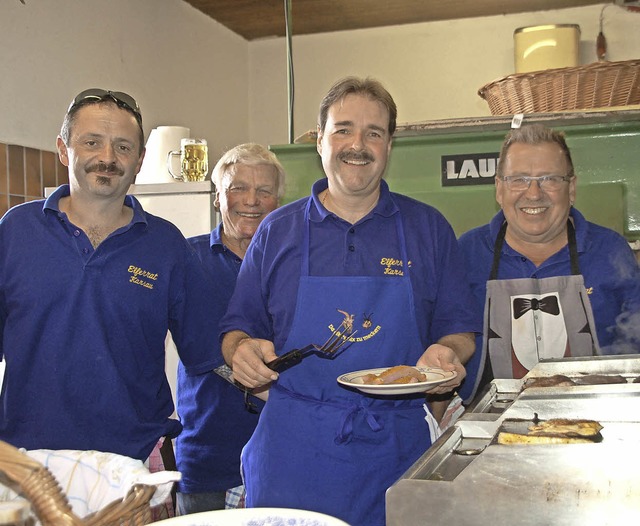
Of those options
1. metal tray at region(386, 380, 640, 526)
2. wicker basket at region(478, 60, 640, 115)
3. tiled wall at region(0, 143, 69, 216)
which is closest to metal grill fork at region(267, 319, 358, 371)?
metal tray at region(386, 380, 640, 526)

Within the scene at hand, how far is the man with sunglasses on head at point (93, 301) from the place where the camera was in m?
2.05

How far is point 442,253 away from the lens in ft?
7.31

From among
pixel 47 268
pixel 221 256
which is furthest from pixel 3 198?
pixel 47 268

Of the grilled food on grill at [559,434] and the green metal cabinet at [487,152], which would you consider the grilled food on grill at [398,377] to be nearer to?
the grilled food on grill at [559,434]

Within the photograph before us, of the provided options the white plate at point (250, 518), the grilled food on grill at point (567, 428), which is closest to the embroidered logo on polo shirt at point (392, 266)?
the grilled food on grill at point (567, 428)

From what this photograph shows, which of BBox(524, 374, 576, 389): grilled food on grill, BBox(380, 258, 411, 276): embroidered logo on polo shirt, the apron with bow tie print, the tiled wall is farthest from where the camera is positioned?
the tiled wall

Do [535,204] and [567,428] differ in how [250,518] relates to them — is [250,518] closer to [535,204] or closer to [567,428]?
[567,428]

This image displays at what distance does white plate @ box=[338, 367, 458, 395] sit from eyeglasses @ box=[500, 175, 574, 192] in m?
0.87

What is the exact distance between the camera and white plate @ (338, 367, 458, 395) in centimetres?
176

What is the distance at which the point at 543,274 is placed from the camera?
252cm

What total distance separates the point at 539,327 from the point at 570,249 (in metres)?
0.28

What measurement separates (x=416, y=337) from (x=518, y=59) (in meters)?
2.89

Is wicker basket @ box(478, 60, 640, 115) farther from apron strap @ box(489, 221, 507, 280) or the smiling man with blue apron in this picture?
the smiling man with blue apron

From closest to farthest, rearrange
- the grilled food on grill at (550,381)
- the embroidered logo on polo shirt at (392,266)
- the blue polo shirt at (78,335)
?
the grilled food on grill at (550,381)
the blue polo shirt at (78,335)
the embroidered logo on polo shirt at (392,266)
